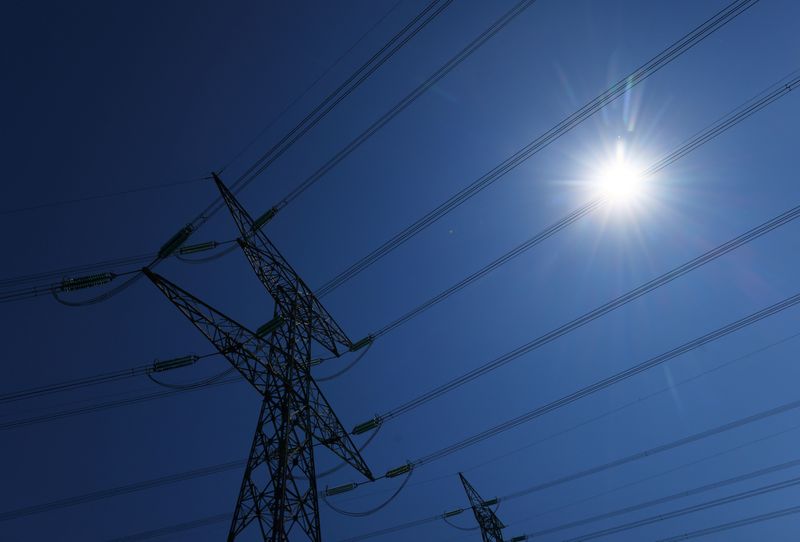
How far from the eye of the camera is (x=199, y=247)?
1627cm

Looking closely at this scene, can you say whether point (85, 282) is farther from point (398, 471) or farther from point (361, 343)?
point (398, 471)

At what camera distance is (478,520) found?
23.8 metres

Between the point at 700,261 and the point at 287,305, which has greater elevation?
the point at 287,305

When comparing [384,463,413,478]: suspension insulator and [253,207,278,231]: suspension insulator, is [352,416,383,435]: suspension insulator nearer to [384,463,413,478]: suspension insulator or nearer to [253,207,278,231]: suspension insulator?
[384,463,413,478]: suspension insulator

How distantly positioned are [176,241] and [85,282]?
286cm

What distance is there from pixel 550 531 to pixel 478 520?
533cm

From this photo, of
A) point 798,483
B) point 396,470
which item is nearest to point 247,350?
point 396,470

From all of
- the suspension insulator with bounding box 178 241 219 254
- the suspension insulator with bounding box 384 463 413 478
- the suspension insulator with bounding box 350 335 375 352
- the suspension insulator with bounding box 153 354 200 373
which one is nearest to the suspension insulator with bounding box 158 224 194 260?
the suspension insulator with bounding box 178 241 219 254

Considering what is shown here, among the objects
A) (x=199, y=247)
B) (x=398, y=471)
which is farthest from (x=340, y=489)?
(x=199, y=247)

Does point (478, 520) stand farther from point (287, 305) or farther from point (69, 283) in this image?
point (69, 283)

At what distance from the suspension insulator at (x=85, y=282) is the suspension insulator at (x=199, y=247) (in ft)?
8.13

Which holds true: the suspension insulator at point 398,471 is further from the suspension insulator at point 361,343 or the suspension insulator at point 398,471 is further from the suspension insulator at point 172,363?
the suspension insulator at point 172,363

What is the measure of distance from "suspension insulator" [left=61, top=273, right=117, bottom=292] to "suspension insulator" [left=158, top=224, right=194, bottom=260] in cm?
170

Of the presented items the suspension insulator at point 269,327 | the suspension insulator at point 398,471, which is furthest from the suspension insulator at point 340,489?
the suspension insulator at point 269,327
